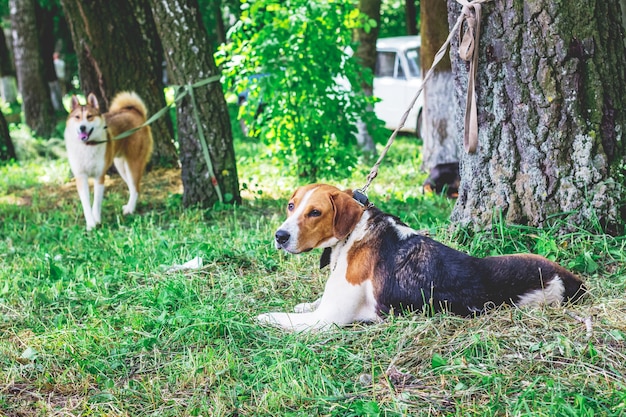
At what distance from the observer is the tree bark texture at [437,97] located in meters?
9.62

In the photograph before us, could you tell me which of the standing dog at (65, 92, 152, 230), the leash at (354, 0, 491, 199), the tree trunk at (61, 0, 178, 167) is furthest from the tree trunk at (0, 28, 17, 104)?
the leash at (354, 0, 491, 199)

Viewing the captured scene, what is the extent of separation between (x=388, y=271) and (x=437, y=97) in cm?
673

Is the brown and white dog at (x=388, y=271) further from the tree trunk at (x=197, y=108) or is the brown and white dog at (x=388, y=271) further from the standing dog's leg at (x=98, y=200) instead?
the standing dog's leg at (x=98, y=200)

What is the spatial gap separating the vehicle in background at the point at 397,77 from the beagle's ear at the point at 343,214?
1232 centimetres

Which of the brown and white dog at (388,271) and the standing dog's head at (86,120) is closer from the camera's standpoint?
the brown and white dog at (388,271)

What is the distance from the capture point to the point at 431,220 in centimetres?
605

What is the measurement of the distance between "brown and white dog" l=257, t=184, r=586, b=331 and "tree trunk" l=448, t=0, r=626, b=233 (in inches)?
36.1

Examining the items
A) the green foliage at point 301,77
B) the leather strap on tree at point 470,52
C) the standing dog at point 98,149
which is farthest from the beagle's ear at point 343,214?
the green foliage at point 301,77

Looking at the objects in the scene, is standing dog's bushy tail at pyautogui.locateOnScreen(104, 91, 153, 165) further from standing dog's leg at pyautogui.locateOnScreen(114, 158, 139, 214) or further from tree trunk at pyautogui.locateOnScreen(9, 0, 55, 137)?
tree trunk at pyautogui.locateOnScreen(9, 0, 55, 137)

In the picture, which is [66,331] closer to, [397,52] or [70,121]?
[70,121]

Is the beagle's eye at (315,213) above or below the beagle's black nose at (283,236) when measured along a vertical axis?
above

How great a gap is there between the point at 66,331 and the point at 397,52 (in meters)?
14.0

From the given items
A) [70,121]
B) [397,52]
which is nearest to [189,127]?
[70,121]

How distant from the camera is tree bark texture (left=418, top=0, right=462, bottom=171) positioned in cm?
962
